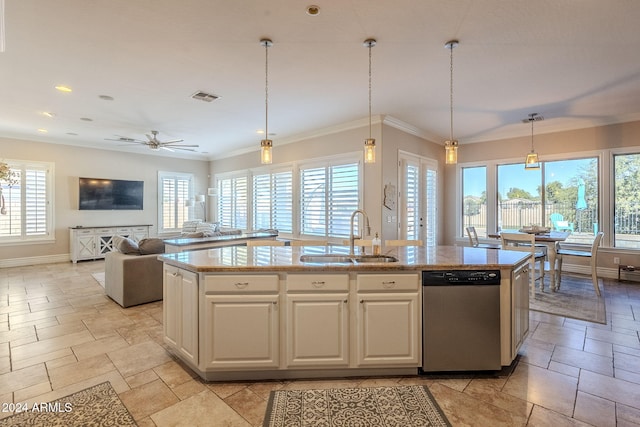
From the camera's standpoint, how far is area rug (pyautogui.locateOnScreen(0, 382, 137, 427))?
6.23ft

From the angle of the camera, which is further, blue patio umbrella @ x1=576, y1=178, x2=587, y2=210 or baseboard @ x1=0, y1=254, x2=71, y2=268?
baseboard @ x1=0, y1=254, x2=71, y2=268

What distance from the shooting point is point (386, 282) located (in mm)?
2342

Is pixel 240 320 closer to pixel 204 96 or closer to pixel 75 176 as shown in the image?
pixel 204 96

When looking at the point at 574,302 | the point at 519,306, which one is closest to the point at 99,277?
the point at 519,306

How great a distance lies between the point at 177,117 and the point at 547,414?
6.08m

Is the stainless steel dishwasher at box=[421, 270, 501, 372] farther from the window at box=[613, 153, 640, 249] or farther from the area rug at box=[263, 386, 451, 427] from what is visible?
the window at box=[613, 153, 640, 249]

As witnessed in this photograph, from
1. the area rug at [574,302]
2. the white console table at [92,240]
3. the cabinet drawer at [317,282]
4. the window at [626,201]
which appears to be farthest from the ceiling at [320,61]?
the area rug at [574,302]

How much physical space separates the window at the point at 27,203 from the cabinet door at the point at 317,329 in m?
7.46

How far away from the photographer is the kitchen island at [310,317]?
7.55 feet

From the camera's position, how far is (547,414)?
199 cm

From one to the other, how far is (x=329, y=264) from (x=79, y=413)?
1946mm

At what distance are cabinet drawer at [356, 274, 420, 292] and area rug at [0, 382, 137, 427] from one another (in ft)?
5.78

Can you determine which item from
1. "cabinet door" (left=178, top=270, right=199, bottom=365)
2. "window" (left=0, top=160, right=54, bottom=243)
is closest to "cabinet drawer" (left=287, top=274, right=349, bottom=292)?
"cabinet door" (left=178, top=270, right=199, bottom=365)

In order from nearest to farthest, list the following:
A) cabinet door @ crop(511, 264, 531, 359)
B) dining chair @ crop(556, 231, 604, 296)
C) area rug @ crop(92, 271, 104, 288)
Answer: cabinet door @ crop(511, 264, 531, 359) < dining chair @ crop(556, 231, 604, 296) < area rug @ crop(92, 271, 104, 288)
